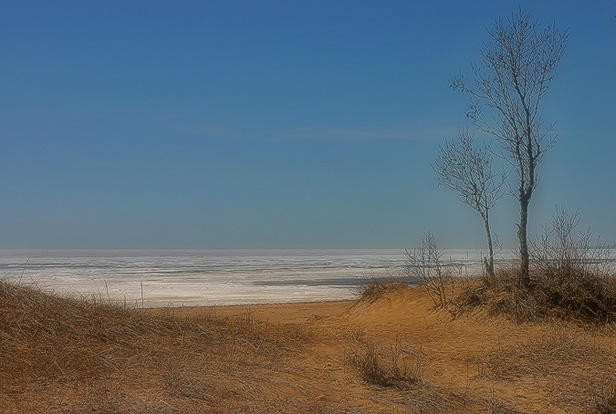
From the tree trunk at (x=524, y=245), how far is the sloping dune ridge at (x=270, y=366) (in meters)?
1.35

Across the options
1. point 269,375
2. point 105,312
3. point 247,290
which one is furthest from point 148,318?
point 247,290

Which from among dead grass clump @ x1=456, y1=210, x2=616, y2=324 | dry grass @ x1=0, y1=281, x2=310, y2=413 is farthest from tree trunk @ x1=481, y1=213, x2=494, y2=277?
dry grass @ x1=0, y1=281, x2=310, y2=413

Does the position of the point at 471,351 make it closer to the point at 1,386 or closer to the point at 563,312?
the point at 563,312

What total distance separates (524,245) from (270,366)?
24.2 feet

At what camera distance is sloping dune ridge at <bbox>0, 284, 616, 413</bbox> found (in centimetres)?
635

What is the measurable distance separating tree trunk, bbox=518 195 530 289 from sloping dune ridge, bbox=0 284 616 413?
1346 mm

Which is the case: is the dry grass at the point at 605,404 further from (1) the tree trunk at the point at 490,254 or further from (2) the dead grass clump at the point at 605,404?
(1) the tree trunk at the point at 490,254

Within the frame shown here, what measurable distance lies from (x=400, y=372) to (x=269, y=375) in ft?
6.32

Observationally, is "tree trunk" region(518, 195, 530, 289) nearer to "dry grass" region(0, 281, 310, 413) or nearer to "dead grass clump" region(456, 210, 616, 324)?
"dead grass clump" region(456, 210, 616, 324)

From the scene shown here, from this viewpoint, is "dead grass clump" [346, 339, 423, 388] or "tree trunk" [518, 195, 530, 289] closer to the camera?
"dead grass clump" [346, 339, 423, 388]

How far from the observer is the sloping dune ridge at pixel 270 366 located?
6348 millimetres

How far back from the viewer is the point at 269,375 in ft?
24.8

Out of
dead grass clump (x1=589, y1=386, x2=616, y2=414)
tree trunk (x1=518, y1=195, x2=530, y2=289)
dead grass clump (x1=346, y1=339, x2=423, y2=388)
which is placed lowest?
dead grass clump (x1=589, y1=386, x2=616, y2=414)

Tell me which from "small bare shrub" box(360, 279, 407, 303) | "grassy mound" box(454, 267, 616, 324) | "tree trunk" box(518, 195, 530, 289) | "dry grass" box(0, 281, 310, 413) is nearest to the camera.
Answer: "dry grass" box(0, 281, 310, 413)
